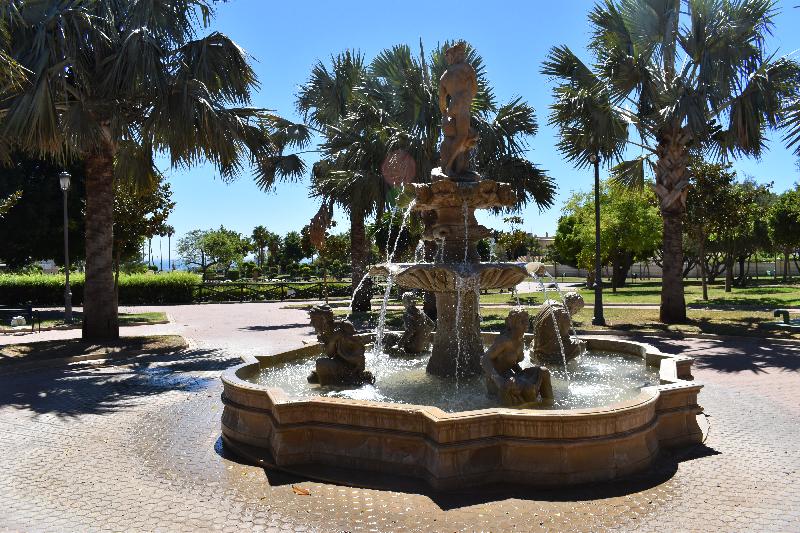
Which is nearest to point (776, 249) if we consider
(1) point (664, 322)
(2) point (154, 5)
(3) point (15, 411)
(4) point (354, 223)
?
(1) point (664, 322)

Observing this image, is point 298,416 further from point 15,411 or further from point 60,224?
point 60,224

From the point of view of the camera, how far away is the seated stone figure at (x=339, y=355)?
7402 millimetres

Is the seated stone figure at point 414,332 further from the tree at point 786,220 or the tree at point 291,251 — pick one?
the tree at point 291,251

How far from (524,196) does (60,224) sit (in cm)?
1997

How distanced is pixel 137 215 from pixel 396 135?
11100 millimetres

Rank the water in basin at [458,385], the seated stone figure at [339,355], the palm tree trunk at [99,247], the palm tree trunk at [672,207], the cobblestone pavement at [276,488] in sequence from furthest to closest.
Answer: the palm tree trunk at [672,207] → the palm tree trunk at [99,247] → the seated stone figure at [339,355] → the water in basin at [458,385] → the cobblestone pavement at [276,488]

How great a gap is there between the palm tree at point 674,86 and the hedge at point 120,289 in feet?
83.0

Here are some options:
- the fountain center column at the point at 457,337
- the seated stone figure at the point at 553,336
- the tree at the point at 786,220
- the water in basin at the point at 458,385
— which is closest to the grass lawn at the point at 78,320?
the water in basin at the point at 458,385

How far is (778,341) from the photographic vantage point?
1391cm

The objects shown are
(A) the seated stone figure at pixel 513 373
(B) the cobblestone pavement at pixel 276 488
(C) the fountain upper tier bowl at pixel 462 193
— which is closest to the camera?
(B) the cobblestone pavement at pixel 276 488

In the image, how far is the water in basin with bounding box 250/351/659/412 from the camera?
6699 mm

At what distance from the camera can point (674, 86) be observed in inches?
647

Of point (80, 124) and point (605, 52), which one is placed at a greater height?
point (605, 52)

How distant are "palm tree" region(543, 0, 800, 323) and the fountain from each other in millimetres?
8855
